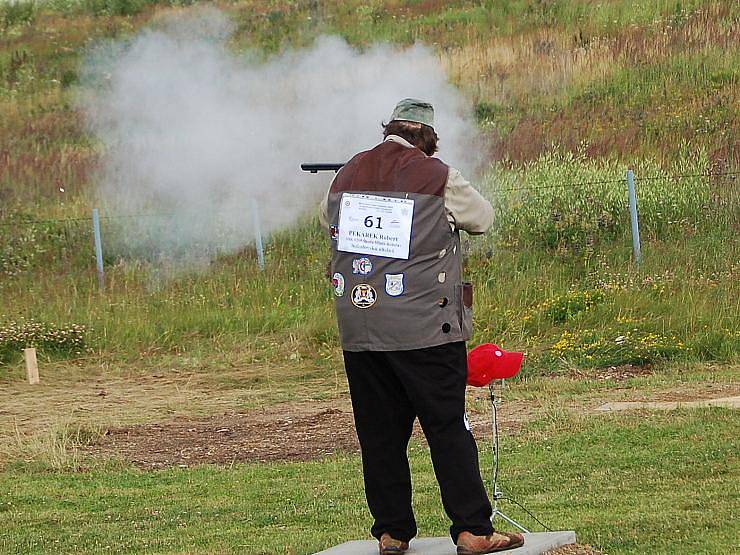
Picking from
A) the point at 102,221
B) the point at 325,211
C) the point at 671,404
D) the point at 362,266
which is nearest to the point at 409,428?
the point at 362,266

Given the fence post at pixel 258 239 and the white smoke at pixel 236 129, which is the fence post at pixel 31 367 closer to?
the fence post at pixel 258 239

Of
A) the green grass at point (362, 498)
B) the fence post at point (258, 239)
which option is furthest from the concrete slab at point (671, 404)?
the fence post at point (258, 239)

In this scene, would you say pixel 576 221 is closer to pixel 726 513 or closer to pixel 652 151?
pixel 652 151

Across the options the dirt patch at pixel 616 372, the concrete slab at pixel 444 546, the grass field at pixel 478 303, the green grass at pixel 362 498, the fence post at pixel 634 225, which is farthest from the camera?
the fence post at pixel 634 225

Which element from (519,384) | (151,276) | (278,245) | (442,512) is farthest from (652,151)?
(442,512)

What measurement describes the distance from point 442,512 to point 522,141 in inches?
637

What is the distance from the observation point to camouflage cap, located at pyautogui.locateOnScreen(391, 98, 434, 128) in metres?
5.77

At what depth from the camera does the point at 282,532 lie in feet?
24.2

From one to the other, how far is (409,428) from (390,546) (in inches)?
20.8

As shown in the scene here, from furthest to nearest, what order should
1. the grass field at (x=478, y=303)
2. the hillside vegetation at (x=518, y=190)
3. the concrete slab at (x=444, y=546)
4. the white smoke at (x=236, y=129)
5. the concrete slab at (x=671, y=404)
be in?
the white smoke at (x=236, y=129), the hillside vegetation at (x=518, y=190), the concrete slab at (x=671, y=404), the grass field at (x=478, y=303), the concrete slab at (x=444, y=546)

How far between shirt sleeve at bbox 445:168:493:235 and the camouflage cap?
295 millimetres

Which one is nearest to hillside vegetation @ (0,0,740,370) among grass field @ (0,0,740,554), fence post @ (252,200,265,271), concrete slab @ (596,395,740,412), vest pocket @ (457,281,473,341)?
grass field @ (0,0,740,554)

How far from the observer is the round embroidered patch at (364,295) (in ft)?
18.3

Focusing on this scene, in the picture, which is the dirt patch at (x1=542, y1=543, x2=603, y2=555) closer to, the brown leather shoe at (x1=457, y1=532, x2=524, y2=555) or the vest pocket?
the brown leather shoe at (x1=457, y1=532, x2=524, y2=555)
